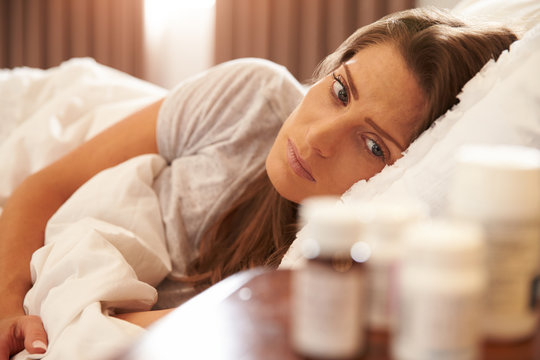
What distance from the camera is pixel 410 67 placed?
3.04 feet

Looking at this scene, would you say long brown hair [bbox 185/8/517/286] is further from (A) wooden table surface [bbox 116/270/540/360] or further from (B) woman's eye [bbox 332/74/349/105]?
(A) wooden table surface [bbox 116/270/540/360]

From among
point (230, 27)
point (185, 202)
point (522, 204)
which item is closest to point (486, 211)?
point (522, 204)

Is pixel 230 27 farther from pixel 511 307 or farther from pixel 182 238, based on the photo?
pixel 511 307

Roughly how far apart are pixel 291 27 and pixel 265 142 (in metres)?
1.32

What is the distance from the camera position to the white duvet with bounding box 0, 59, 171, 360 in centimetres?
80

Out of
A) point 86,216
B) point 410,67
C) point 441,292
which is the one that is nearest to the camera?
point 441,292

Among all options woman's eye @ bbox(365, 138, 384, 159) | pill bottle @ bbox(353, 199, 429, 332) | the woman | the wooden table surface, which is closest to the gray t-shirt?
the woman

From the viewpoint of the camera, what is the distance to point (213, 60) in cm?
265

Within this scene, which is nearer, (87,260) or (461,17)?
(87,260)

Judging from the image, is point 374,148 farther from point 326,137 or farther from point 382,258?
point 382,258

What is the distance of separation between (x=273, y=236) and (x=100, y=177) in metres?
0.36

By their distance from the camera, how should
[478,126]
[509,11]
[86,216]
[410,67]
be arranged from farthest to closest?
[509,11], [86,216], [410,67], [478,126]

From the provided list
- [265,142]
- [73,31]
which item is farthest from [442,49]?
Result: [73,31]

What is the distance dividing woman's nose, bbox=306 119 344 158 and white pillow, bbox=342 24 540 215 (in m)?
0.11
